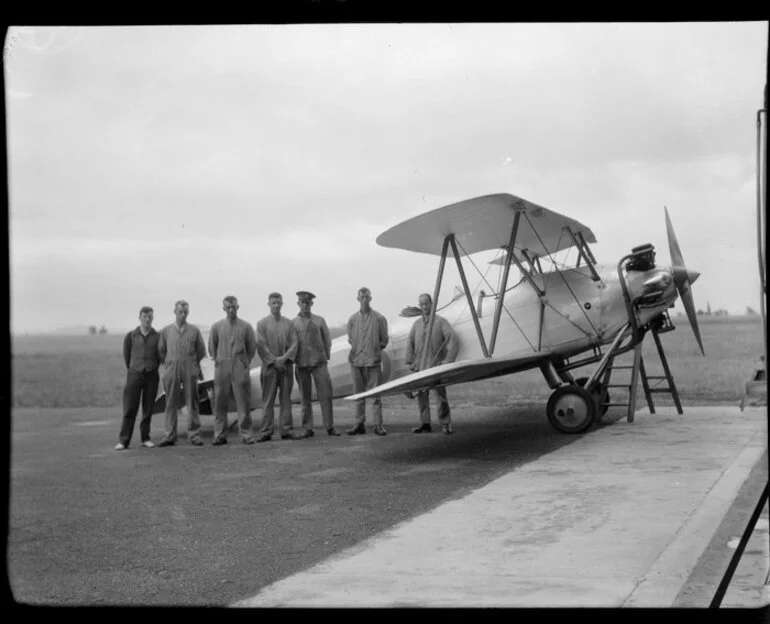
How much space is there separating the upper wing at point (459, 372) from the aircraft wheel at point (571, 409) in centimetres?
41

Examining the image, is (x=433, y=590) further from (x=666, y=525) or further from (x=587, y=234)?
(x=587, y=234)

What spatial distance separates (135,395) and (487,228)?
13.9ft

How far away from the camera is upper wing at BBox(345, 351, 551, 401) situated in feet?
24.2

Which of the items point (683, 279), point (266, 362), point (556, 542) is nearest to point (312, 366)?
point (266, 362)

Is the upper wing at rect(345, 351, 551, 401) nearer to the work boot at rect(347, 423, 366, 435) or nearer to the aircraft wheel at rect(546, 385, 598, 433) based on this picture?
the aircraft wheel at rect(546, 385, 598, 433)

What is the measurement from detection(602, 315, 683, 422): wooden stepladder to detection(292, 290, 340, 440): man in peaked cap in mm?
3041

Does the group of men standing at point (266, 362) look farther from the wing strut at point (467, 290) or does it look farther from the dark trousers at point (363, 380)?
the wing strut at point (467, 290)

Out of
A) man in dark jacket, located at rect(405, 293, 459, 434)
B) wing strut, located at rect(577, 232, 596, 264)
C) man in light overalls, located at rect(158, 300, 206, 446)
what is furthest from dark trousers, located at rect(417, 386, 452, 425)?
man in light overalls, located at rect(158, 300, 206, 446)

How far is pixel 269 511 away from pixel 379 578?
195cm

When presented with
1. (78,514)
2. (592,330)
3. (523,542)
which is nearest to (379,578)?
(523,542)

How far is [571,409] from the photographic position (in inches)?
321

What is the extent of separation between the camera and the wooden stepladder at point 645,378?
7600 mm

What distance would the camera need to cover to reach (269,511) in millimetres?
5746

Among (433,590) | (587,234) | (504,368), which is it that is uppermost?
(587,234)
